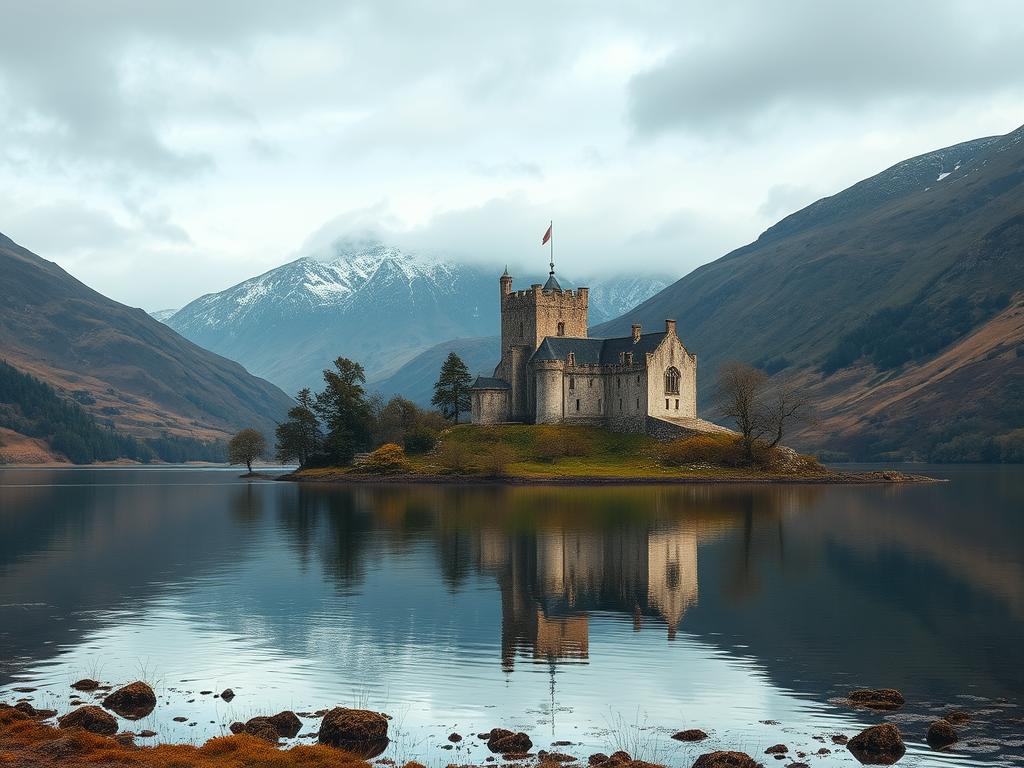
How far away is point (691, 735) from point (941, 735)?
587 centimetres

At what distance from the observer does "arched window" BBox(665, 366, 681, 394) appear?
152250mm

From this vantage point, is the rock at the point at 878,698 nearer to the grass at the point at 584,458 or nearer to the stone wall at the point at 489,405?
the grass at the point at 584,458

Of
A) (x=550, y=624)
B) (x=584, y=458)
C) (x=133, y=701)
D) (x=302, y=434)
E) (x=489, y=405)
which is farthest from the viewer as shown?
(x=302, y=434)

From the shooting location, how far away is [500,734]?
28.5 meters

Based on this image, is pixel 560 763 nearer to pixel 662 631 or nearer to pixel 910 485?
pixel 662 631

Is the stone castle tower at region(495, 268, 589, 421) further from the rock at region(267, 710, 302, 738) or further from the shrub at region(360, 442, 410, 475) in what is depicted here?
the rock at region(267, 710, 302, 738)

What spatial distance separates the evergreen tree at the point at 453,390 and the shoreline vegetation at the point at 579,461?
13.2 metres

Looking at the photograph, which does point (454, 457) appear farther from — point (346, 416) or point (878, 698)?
point (878, 698)

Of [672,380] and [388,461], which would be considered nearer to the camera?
[388,461]

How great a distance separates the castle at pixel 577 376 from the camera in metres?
151

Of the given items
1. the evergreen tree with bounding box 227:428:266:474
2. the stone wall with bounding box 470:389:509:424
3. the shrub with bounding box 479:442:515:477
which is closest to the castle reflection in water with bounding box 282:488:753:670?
the shrub with bounding box 479:442:515:477

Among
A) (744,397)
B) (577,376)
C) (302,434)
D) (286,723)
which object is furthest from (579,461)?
(286,723)

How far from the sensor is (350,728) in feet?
93.5

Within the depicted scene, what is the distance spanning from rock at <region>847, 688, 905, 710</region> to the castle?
113018mm
